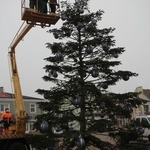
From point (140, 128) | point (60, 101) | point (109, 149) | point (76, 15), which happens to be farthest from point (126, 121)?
point (76, 15)

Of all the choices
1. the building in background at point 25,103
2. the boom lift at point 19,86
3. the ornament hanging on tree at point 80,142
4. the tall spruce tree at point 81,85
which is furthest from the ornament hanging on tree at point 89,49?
the building in background at point 25,103

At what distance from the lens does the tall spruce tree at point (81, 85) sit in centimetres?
850

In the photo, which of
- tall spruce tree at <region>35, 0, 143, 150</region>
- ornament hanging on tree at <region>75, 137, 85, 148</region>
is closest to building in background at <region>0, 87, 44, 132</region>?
tall spruce tree at <region>35, 0, 143, 150</region>

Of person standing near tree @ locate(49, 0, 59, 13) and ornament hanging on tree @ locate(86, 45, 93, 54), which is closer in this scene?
ornament hanging on tree @ locate(86, 45, 93, 54)

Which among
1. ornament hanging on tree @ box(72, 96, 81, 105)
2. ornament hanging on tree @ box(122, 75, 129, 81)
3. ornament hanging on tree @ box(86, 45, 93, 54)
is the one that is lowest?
ornament hanging on tree @ box(72, 96, 81, 105)

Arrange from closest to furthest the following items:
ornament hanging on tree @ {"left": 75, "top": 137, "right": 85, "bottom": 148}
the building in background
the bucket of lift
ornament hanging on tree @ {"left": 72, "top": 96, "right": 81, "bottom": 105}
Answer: ornament hanging on tree @ {"left": 75, "top": 137, "right": 85, "bottom": 148} < ornament hanging on tree @ {"left": 72, "top": 96, "right": 81, "bottom": 105} < the bucket of lift < the building in background

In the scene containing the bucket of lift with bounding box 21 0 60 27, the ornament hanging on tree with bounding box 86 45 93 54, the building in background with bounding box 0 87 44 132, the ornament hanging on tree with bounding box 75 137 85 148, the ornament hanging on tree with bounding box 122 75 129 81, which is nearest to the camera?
the ornament hanging on tree with bounding box 75 137 85 148

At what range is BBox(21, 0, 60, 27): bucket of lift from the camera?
11.9 metres

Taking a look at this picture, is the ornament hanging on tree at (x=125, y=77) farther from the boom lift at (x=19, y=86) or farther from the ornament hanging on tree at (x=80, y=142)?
the boom lift at (x=19, y=86)

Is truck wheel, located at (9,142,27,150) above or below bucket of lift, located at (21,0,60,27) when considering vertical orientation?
below

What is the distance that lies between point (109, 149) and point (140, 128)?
3.55 feet

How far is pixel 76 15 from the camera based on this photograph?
368 inches

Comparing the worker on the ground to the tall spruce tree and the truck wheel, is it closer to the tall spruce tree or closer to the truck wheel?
the truck wheel

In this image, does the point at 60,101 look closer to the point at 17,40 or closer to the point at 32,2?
the point at 32,2
